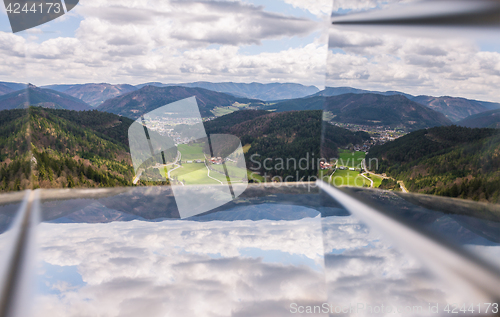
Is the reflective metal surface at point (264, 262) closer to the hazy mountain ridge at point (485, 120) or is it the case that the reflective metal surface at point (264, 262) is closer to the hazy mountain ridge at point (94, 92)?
the hazy mountain ridge at point (485, 120)

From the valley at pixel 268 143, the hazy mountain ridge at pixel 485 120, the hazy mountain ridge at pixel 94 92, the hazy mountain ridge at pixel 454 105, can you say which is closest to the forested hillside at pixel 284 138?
the valley at pixel 268 143

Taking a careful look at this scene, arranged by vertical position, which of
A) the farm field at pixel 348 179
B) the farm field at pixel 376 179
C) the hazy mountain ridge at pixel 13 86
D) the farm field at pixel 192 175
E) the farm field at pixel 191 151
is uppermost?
the hazy mountain ridge at pixel 13 86

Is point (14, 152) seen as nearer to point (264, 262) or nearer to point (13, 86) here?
point (13, 86)

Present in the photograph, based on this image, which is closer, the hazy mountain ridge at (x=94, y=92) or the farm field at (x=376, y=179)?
the farm field at (x=376, y=179)

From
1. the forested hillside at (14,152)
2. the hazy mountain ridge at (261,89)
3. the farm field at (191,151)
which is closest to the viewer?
the forested hillside at (14,152)

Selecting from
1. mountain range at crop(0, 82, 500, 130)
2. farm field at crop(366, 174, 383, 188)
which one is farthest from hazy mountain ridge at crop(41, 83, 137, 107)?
farm field at crop(366, 174, 383, 188)

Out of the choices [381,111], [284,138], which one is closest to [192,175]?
[381,111]

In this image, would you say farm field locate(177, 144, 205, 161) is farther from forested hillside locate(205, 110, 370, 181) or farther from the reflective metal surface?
the reflective metal surface
